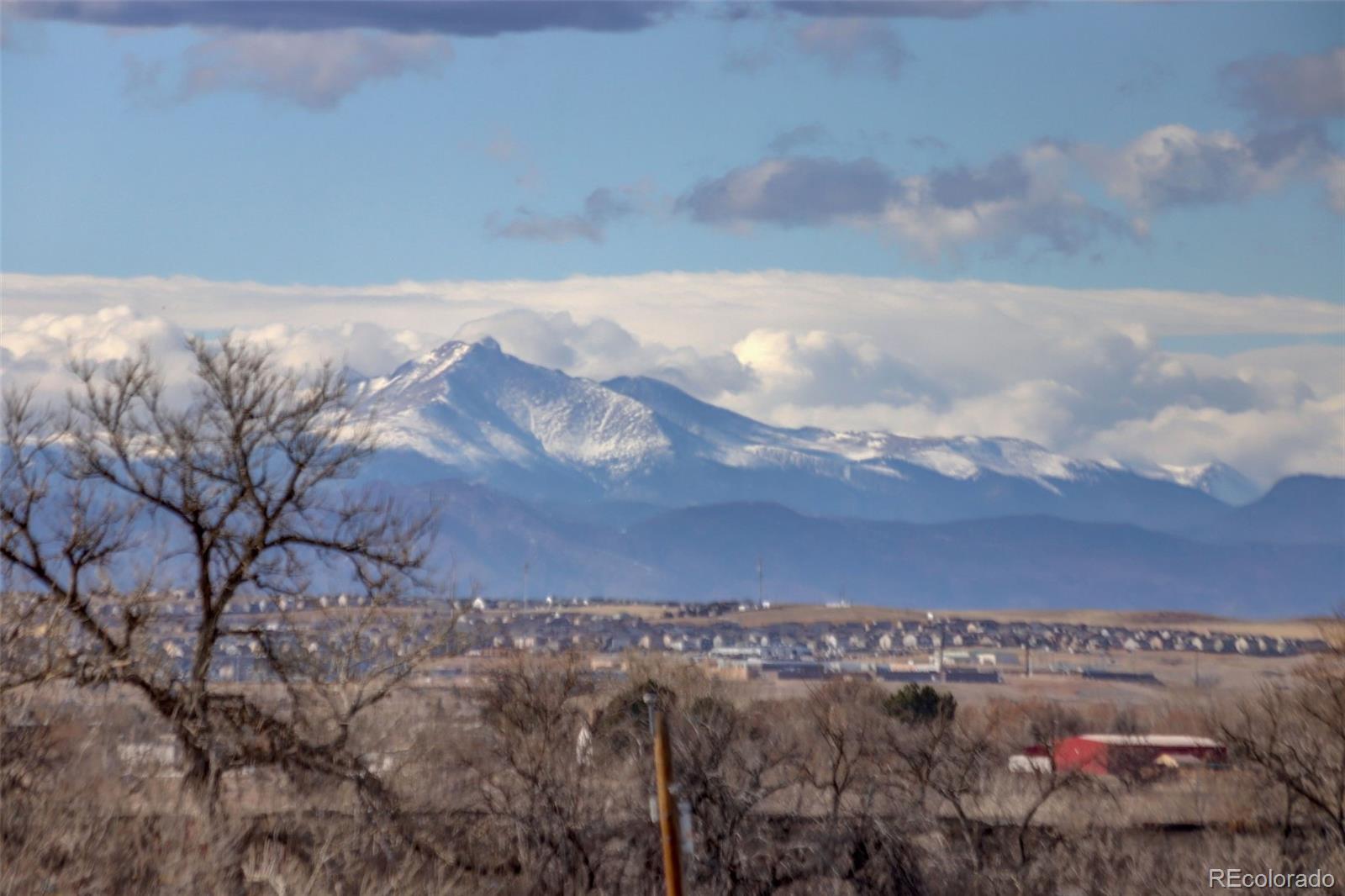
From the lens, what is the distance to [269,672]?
29297 millimetres

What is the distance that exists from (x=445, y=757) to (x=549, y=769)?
180cm

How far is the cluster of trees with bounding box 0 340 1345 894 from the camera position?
23781mm

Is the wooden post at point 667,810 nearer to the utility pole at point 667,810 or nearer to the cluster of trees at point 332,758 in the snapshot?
the utility pole at point 667,810

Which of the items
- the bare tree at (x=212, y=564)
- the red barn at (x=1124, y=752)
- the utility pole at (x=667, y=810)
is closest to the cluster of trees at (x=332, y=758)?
the bare tree at (x=212, y=564)

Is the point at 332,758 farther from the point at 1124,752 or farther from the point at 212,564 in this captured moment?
the point at 1124,752

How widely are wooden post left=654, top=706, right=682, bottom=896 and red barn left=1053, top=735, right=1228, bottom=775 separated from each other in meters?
37.6

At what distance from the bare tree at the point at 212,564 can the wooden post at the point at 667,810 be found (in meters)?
12.1

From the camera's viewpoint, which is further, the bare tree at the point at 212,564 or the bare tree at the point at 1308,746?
the bare tree at the point at 1308,746

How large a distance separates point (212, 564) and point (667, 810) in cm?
1569

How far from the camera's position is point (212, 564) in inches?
1121

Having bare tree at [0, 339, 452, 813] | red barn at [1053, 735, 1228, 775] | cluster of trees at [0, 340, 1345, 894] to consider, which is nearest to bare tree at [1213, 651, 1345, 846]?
cluster of trees at [0, 340, 1345, 894]

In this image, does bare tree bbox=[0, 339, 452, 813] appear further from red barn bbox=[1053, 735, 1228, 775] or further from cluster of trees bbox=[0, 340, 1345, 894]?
red barn bbox=[1053, 735, 1228, 775]

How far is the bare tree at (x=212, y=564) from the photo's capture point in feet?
86.1

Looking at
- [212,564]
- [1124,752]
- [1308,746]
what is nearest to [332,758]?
[212,564]
